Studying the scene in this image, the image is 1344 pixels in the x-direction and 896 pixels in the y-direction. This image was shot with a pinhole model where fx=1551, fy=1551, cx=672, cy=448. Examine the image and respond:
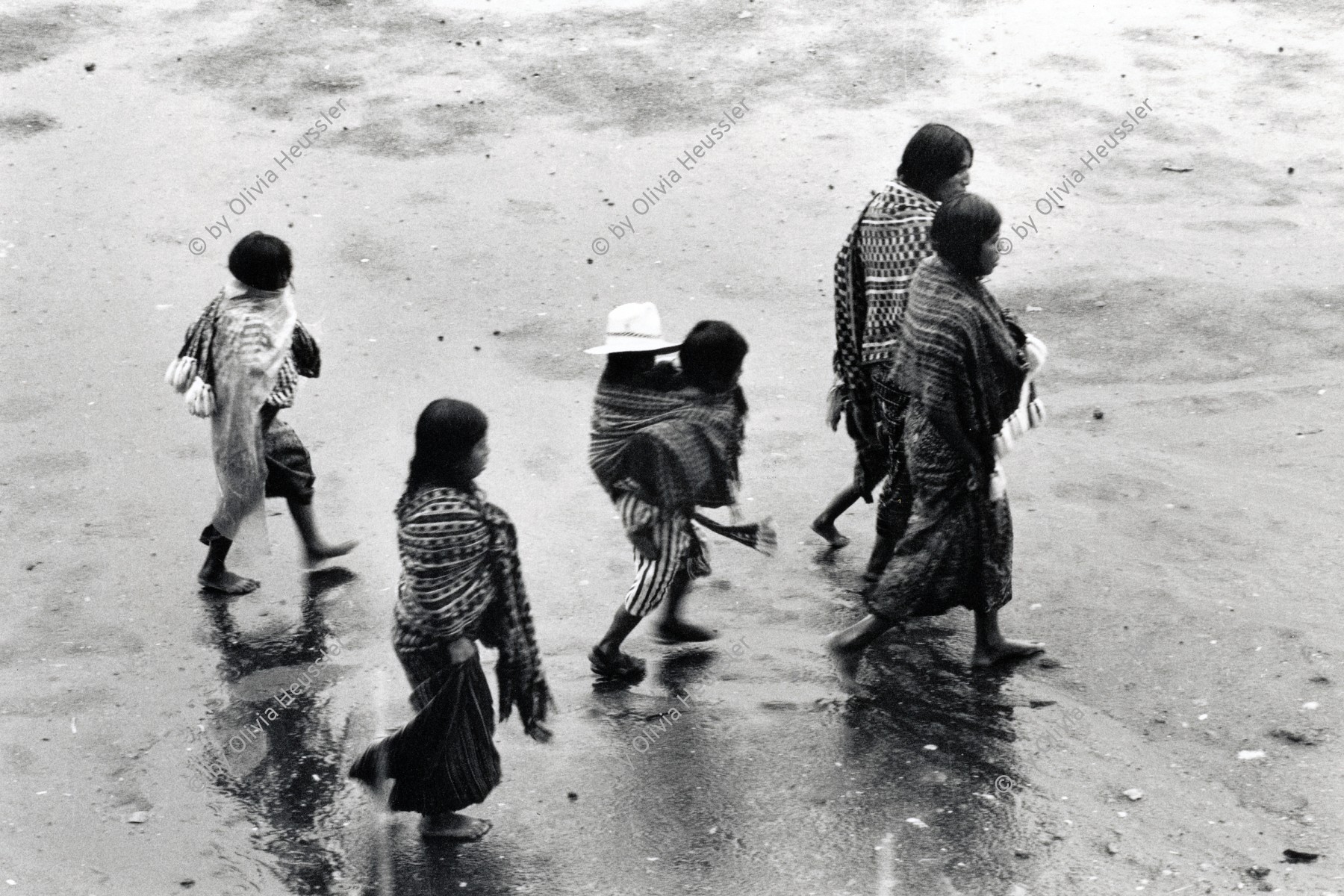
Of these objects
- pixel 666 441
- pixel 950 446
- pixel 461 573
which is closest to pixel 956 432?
pixel 950 446

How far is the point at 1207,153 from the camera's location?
10438mm

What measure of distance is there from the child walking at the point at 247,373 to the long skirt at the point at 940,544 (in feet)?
8.03

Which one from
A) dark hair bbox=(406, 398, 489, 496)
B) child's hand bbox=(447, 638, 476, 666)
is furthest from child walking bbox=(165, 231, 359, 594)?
child's hand bbox=(447, 638, 476, 666)

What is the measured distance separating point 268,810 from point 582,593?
5.57ft

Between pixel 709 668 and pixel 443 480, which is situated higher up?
pixel 443 480

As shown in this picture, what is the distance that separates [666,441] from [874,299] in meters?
1.05

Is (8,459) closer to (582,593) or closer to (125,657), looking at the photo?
(125,657)

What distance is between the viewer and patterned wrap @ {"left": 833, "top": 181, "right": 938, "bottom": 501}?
571cm

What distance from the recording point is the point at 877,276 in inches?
229

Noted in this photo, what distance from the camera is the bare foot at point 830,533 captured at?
661 centimetres

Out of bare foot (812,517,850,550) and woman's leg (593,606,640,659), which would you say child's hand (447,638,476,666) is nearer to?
woman's leg (593,606,640,659)

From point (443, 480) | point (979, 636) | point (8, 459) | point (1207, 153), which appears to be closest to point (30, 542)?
point (8, 459)

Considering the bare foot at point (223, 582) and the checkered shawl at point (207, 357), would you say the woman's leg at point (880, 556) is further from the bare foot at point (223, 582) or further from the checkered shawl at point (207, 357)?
the bare foot at point (223, 582)

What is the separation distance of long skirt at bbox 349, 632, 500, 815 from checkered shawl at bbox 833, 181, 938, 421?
2.08 meters
